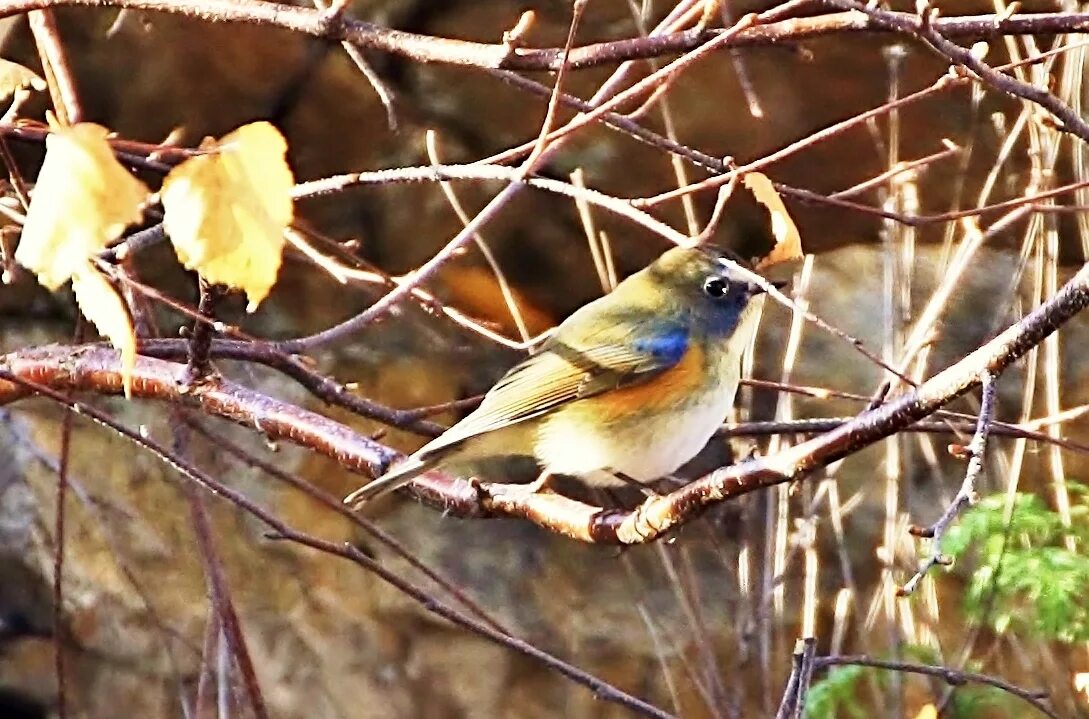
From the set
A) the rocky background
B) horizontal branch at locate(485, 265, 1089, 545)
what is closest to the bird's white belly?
horizontal branch at locate(485, 265, 1089, 545)

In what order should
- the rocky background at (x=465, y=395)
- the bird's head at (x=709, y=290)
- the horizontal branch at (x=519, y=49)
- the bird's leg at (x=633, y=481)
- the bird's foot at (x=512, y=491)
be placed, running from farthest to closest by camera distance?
the rocky background at (x=465, y=395)
the bird's head at (x=709, y=290)
the bird's leg at (x=633, y=481)
the bird's foot at (x=512, y=491)
the horizontal branch at (x=519, y=49)

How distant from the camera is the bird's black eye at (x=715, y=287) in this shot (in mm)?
2369

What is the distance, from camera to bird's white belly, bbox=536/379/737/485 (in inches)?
86.4

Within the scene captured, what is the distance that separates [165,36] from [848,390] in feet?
7.29

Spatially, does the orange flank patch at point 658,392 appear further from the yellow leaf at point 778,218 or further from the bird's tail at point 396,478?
the yellow leaf at point 778,218

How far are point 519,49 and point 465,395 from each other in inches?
99.5

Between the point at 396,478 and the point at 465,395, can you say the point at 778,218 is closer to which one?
the point at 396,478

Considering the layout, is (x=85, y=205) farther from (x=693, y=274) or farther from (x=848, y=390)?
(x=848, y=390)

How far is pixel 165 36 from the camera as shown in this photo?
3.38 m

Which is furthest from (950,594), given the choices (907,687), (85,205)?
(85,205)

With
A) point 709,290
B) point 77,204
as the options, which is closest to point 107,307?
point 77,204

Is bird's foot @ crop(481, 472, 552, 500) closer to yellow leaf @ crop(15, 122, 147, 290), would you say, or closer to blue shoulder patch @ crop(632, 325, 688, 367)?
blue shoulder patch @ crop(632, 325, 688, 367)

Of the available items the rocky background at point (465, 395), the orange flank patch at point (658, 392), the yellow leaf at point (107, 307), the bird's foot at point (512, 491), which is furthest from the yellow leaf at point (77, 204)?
the rocky background at point (465, 395)

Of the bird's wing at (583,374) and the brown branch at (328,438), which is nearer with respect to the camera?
the brown branch at (328,438)
